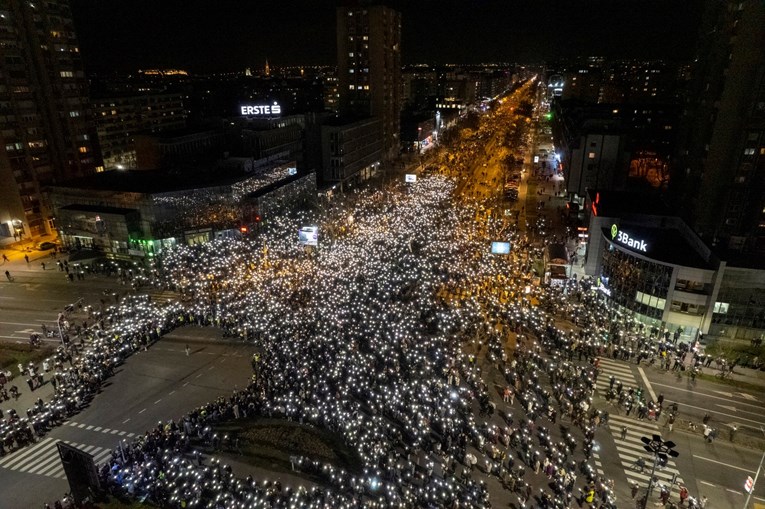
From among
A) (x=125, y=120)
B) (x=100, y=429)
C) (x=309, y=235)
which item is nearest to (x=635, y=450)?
(x=100, y=429)

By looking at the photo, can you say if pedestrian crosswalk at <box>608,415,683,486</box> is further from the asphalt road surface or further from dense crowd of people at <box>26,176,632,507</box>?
the asphalt road surface

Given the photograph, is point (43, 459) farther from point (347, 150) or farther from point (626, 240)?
point (347, 150)

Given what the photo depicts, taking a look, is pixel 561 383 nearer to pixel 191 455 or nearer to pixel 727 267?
pixel 727 267

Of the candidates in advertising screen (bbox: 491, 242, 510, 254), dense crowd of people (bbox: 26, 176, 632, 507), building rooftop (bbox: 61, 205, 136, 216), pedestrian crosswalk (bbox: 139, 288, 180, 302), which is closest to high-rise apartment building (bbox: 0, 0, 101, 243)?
building rooftop (bbox: 61, 205, 136, 216)

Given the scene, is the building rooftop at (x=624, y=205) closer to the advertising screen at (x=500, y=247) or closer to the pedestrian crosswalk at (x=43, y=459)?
the advertising screen at (x=500, y=247)

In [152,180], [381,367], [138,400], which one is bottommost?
[138,400]

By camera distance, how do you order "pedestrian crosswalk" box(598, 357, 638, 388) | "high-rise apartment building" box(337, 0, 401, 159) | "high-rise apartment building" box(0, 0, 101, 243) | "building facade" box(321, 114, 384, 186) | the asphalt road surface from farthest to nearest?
"high-rise apartment building" box(337, 0, 401, 159), "building facade" box(321, 114, 384, 186), "high-rise apartment building" box(0, 0, 101, 243), "pedestrian crosswalk" box(598, 357, 638, 388), the asphalt road surface

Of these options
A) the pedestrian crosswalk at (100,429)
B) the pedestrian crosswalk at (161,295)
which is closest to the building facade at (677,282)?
the pedestrian crosswalk at (100,429)
